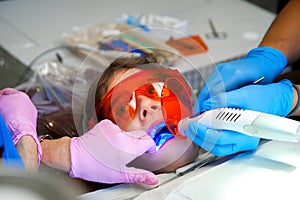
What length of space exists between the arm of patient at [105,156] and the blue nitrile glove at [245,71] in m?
0.20

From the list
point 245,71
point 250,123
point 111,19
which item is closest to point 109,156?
point 250,123

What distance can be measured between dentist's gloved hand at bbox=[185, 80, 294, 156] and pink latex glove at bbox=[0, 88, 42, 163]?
0.30 m

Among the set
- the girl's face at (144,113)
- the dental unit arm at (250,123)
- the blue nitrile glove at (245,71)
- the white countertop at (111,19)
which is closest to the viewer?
the dental unit arm at (250,123)

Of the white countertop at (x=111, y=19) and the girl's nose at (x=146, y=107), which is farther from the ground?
the girl's nose at (x=146, y=107)

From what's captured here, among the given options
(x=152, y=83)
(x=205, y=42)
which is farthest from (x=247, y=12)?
(x=152, y=83)

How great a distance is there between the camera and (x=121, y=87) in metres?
0.91

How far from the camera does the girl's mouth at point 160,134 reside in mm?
908

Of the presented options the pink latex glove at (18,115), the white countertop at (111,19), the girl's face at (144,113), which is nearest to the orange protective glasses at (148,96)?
the girl's face at (144,113)

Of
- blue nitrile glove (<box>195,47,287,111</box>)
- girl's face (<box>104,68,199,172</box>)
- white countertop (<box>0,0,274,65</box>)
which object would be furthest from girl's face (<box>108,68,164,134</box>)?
white countertop (<box>0,0,274,65</box>)

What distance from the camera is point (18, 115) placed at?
0.89m

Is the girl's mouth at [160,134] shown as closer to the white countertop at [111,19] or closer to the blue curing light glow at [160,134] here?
the blue curing light glow at [160,134]

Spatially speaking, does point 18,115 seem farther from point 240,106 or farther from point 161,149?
point 240,106

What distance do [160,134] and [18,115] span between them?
28 cm

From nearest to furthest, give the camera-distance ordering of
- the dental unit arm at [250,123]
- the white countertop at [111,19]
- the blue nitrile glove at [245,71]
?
the dental unit arm at [250,123], the blue nitrile glove at [245,71], the white countertop at [111,19]
